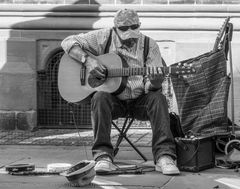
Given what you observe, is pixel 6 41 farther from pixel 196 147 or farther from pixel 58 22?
pixel 196 147

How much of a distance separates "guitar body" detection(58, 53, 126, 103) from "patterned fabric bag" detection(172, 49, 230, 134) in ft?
1.95

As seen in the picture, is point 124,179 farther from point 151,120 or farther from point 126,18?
point 126,18

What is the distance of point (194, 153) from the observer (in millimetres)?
6430

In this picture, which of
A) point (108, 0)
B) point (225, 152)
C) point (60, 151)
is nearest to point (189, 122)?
point (225, 152)

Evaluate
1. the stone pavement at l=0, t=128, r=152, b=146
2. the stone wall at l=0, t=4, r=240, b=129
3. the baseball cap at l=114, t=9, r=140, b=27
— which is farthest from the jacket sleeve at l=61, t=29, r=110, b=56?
the stone wall at l=0, t=4, r=240, b=129

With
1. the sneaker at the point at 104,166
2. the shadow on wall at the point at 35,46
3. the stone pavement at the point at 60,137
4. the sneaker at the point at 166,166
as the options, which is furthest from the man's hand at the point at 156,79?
the shadow on wall at the point at 35,46

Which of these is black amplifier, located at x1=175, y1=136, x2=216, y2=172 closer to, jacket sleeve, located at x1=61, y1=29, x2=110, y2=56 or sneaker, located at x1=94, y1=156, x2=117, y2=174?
sneaker, located at x1=94, y1=156, x2=117, y2=174

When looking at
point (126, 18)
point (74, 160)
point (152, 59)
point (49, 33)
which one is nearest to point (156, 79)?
point (152, 59)

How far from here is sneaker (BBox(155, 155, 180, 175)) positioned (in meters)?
6.21

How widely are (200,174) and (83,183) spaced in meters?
1.13

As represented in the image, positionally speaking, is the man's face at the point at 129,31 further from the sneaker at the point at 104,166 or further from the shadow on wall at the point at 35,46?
the shadow on wall at the point at 35,46

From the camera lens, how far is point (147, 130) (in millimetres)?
9523

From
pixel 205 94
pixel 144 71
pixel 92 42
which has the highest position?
pixel 92 42

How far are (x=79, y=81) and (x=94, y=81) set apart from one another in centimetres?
18
